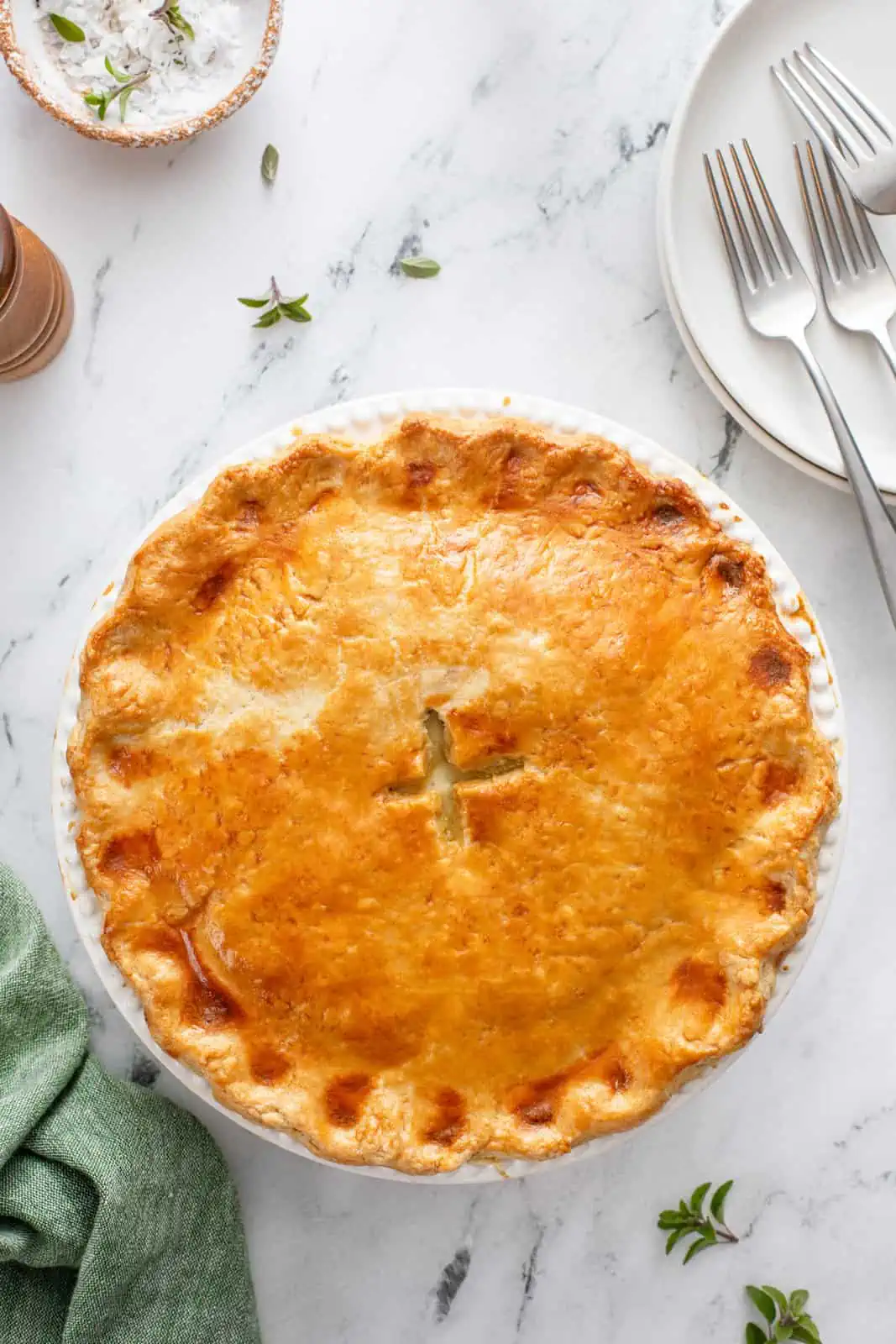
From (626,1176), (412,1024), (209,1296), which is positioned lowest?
(626,1176)

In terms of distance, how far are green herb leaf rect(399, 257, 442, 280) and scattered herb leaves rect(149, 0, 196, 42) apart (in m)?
0.58

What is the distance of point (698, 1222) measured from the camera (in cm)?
256

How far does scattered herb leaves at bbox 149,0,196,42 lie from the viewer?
2.42m

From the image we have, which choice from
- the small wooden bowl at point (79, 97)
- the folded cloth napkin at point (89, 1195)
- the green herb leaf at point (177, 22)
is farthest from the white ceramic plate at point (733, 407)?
the folded cloth napkin at point (89, 1195)

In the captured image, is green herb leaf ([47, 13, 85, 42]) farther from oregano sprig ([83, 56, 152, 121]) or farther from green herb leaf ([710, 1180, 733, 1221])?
green herb leaf ([710, 1180, 733, 1221])

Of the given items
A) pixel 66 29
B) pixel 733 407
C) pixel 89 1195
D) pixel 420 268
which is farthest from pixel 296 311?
pixel 89 1195

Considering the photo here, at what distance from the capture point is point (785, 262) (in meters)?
2.48

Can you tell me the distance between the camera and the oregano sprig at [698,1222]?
2.56 metres

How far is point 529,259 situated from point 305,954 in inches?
57.3

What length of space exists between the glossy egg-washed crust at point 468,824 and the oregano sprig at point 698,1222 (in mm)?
701

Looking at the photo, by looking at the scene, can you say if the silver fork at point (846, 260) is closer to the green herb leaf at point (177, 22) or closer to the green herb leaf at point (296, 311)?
the green herb leaf at point (296, 311)

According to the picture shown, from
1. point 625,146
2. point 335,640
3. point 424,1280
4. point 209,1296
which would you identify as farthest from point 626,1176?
point 625,146

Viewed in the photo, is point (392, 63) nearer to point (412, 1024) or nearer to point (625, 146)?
point (625, 146)

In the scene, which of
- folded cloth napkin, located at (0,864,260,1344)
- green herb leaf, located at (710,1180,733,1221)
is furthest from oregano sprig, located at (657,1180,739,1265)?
folded cloth napkin, located at (0,864,260,1344)
